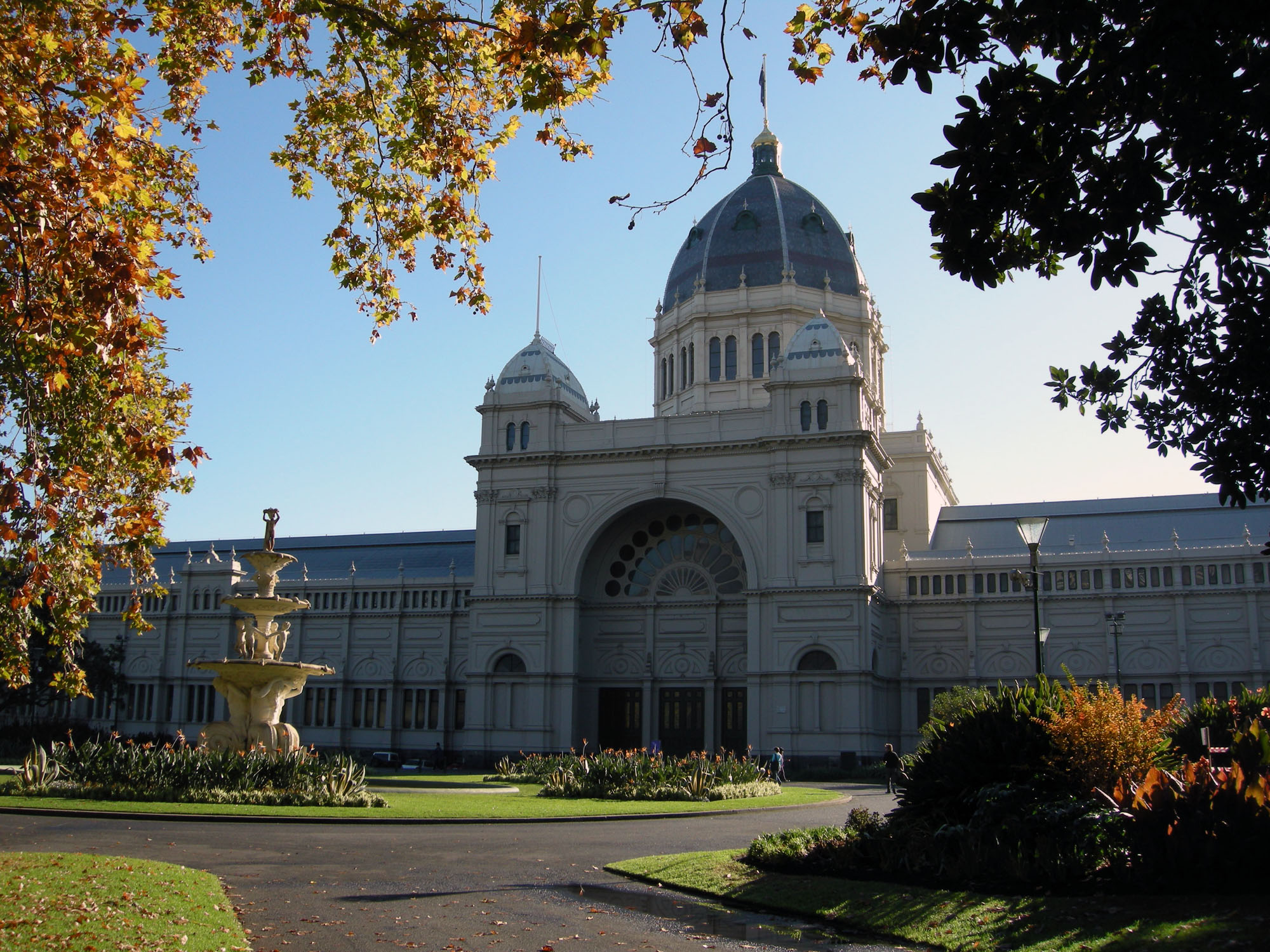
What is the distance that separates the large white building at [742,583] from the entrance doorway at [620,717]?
0.34 feet

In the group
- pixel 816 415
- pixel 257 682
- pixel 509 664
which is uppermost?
pixel 816 415

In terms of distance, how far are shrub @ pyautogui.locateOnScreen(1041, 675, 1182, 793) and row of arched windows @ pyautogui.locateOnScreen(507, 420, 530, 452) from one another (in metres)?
44.8

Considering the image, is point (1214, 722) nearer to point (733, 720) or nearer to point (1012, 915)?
point (1012, 915)

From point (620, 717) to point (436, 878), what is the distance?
138ft

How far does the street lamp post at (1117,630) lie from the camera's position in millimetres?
49562

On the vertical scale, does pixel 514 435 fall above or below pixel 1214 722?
above

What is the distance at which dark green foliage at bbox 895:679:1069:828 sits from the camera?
16.3 metres

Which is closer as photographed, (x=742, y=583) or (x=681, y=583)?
(x=742, y=583)

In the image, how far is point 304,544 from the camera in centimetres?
7756

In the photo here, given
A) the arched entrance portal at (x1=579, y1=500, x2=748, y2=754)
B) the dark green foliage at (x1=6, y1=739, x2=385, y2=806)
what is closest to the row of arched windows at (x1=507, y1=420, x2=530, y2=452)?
the arched entrance portal at (x1=579, y1=500, x2=748, y2=754)

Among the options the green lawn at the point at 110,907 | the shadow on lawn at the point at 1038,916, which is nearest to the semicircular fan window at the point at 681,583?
the shadow on lawn at the point at 1038,916

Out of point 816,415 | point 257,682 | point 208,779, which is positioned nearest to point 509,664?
point 816,415

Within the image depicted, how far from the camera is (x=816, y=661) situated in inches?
2069

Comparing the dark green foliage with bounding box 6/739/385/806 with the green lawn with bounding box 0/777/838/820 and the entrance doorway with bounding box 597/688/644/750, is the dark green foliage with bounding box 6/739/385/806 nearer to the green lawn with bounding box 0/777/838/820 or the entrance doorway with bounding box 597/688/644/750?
the green lawn with bounding box 0/777/838/820
